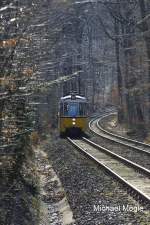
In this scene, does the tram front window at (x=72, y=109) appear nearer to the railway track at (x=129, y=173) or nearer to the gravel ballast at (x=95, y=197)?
the railway track at (x=129, y=173)

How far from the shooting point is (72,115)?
3584 centimetres

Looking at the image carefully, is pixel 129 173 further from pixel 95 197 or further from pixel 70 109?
pixel 70 109

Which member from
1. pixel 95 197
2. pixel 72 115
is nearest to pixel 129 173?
pixel 95 197

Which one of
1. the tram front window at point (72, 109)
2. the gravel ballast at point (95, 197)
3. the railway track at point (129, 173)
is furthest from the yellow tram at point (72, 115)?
the gravel ballast at point (95, 197)

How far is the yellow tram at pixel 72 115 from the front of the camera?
1407 inches

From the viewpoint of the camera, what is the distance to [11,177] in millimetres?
12352

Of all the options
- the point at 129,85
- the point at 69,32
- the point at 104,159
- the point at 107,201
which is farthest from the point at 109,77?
the point at 107,201

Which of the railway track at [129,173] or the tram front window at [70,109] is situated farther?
the tram front window at [70,109]

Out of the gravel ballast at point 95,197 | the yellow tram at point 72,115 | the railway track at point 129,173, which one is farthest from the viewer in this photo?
the yellow tram at point 72,115

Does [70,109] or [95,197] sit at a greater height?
[70,109]

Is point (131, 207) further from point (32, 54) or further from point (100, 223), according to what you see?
point (32, 54)

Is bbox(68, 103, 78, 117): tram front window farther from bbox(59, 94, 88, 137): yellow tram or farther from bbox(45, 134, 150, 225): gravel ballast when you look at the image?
bbox(45, 134, 150, 225): gravel ballast

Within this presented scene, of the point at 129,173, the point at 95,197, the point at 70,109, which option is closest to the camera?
the point at 95,197

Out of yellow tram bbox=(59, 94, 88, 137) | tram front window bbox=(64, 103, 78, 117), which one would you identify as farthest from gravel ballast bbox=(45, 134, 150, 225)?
tram front window bbox=(64, 103, 78, 117)
